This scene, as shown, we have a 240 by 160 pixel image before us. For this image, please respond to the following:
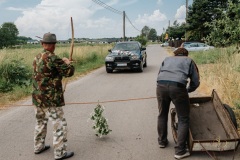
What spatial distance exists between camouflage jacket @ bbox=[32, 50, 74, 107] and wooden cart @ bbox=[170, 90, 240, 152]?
199 cm

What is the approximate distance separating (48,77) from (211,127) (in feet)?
8.98

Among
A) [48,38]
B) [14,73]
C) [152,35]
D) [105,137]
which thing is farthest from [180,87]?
[152,35]

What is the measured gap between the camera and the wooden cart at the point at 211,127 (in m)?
4.33

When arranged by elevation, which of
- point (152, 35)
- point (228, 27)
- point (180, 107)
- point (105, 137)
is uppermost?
point (152, 35)

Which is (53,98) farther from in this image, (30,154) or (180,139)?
(180,139)

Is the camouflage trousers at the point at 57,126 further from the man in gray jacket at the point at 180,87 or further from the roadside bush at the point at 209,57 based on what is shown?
the roadside bush at the point at 209,57

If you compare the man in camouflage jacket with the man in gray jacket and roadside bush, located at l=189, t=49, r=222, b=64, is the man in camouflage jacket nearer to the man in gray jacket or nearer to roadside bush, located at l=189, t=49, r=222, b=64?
the man in gray jacket

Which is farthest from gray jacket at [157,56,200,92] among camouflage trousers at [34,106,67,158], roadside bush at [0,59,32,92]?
roadside bush at [0,59,32,92]

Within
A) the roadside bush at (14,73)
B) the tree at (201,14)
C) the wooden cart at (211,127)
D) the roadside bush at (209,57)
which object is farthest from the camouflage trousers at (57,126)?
the tree at (201,14)

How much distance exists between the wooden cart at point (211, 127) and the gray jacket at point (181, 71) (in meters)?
0.72

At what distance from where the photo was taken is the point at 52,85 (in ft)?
14.5

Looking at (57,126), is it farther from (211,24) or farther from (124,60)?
(124,60)

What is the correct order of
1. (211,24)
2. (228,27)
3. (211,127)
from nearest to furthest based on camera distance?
(211,127), (228,27), (211,24)

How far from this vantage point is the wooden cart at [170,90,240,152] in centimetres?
433
